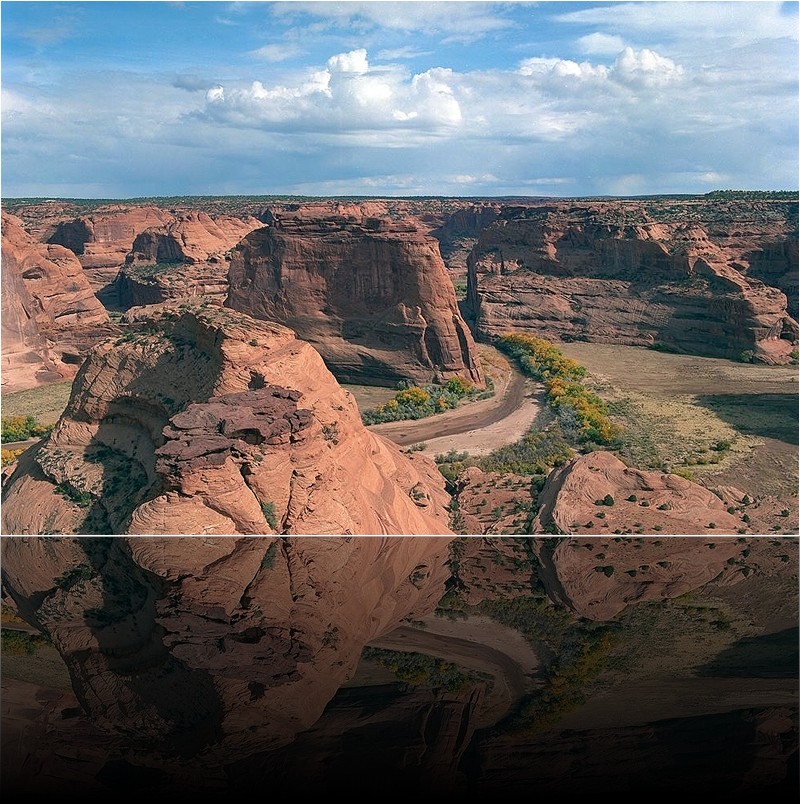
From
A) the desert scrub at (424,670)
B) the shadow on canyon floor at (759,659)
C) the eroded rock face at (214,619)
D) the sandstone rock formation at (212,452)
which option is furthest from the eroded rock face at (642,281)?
the desert scrub at (424,670)

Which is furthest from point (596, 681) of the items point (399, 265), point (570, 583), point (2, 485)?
point (399, 265)

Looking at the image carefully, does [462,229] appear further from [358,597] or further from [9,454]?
[358,597]

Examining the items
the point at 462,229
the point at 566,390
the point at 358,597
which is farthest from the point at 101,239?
the point at 358,597

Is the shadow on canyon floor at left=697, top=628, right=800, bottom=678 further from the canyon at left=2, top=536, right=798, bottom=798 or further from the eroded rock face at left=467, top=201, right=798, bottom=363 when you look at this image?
the eroded rock face at left=467, top=201, right=798, bottom=363

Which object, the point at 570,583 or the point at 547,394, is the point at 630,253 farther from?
the point at 570,583

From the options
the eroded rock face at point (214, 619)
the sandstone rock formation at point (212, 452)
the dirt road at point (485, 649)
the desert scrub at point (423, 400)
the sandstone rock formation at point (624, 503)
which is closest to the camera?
the eroded rock face at point (214, 619)

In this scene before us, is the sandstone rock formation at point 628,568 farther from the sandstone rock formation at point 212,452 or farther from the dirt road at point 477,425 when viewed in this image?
the dirt road at point 477,425

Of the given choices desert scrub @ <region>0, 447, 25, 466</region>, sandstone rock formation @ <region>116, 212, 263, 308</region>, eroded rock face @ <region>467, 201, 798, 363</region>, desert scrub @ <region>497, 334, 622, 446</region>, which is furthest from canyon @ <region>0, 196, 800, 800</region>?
sandstone rock formation @ <region>116, 212, 263, 308</region>
